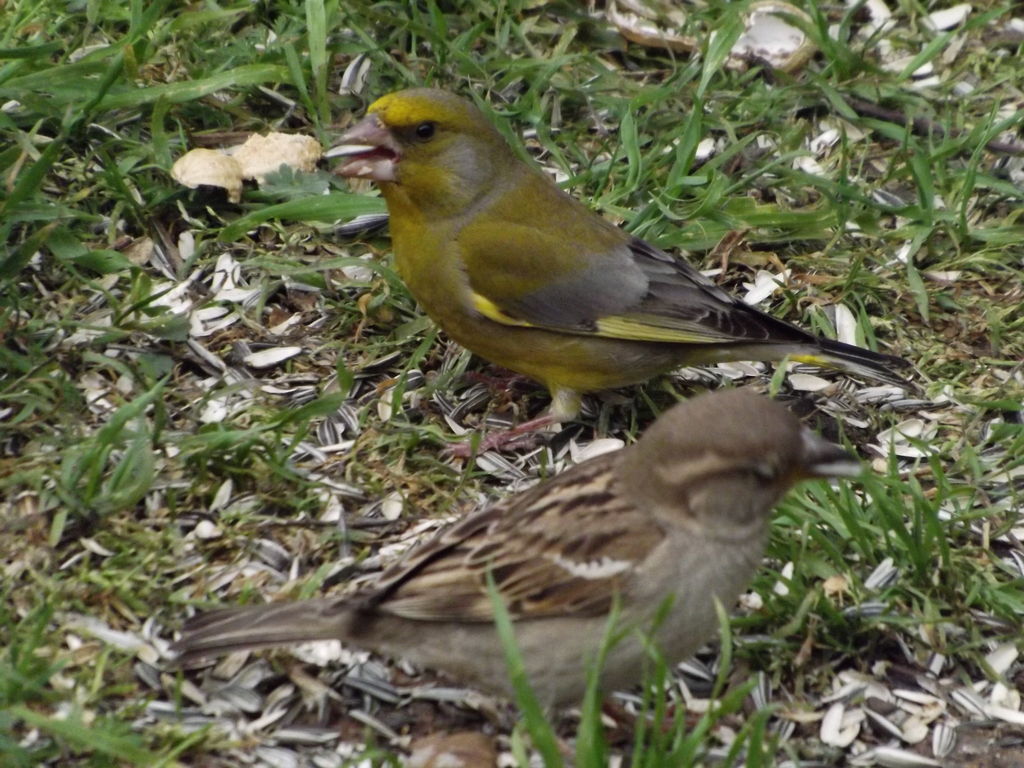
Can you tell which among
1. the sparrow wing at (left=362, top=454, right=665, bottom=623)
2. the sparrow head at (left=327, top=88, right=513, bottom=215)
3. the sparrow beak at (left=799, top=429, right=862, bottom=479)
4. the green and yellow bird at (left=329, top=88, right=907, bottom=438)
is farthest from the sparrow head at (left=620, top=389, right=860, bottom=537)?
the sparrow head at (left=327, top=88, right=513, bottom=215)

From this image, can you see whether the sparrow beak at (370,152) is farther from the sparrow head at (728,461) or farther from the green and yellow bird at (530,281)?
the sparrow head at (728,461)

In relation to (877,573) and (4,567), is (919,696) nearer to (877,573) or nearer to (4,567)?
(877,573)

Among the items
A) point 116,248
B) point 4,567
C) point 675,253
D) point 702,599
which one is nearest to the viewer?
point 702,599

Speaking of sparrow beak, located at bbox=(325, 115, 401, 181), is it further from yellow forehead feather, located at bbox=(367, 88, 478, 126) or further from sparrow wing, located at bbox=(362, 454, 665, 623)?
sparrow wing, located at bbox=(362, 454, 665, 623)

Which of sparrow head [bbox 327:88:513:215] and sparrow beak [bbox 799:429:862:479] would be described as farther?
sparrow head [bbox 327:88:513:215]

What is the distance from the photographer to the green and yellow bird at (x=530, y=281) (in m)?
5.22

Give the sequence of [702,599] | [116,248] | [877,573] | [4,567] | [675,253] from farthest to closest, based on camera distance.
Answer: [675,253]
[116,248]
[877,573]
[4,567]
[702,599]

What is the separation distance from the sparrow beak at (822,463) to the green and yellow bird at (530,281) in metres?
1.47

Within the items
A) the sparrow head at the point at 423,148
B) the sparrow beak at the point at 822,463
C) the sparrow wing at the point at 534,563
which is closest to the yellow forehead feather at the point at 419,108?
the sparrow head at the point at 423,148

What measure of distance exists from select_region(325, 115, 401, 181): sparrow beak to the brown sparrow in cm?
178

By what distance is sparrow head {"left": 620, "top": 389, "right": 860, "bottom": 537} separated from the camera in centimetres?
371

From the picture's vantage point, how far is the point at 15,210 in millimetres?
5078


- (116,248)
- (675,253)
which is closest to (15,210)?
(116,248)

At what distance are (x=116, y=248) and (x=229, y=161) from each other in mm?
559
